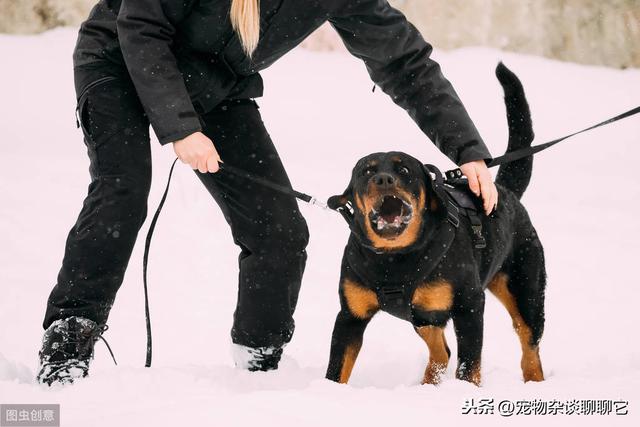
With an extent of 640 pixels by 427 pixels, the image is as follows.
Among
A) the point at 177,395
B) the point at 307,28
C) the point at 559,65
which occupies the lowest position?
the point at 177,395

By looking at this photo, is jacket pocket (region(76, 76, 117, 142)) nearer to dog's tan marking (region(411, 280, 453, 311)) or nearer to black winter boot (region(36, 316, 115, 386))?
black winter boot (region(36, 316, 115, 386))

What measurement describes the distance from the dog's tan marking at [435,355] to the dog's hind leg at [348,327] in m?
0.42

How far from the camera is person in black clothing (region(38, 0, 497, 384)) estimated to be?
2.57 m

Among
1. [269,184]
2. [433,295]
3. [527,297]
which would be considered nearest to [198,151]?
[269,184]

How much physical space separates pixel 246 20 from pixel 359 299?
3.61ft

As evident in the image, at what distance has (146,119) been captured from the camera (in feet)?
9.17

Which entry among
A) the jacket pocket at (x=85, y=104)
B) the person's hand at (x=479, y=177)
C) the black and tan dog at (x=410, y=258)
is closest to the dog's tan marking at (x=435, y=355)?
the black and tan dog at (x=410, y=258)

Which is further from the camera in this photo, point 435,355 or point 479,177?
point 435,355

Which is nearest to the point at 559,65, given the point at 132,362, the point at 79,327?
the point at 132,362

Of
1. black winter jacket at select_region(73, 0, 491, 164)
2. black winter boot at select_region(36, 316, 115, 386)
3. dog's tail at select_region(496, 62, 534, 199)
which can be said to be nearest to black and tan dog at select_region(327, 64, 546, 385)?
black winter jacket at select_region(73, 0, 491, 164)

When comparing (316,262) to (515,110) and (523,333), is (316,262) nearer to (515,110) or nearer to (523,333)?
(523,333)

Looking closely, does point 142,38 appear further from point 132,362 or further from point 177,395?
point 132,362

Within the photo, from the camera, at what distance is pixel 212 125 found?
116 inches

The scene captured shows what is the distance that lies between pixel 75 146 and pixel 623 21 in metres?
8.29
